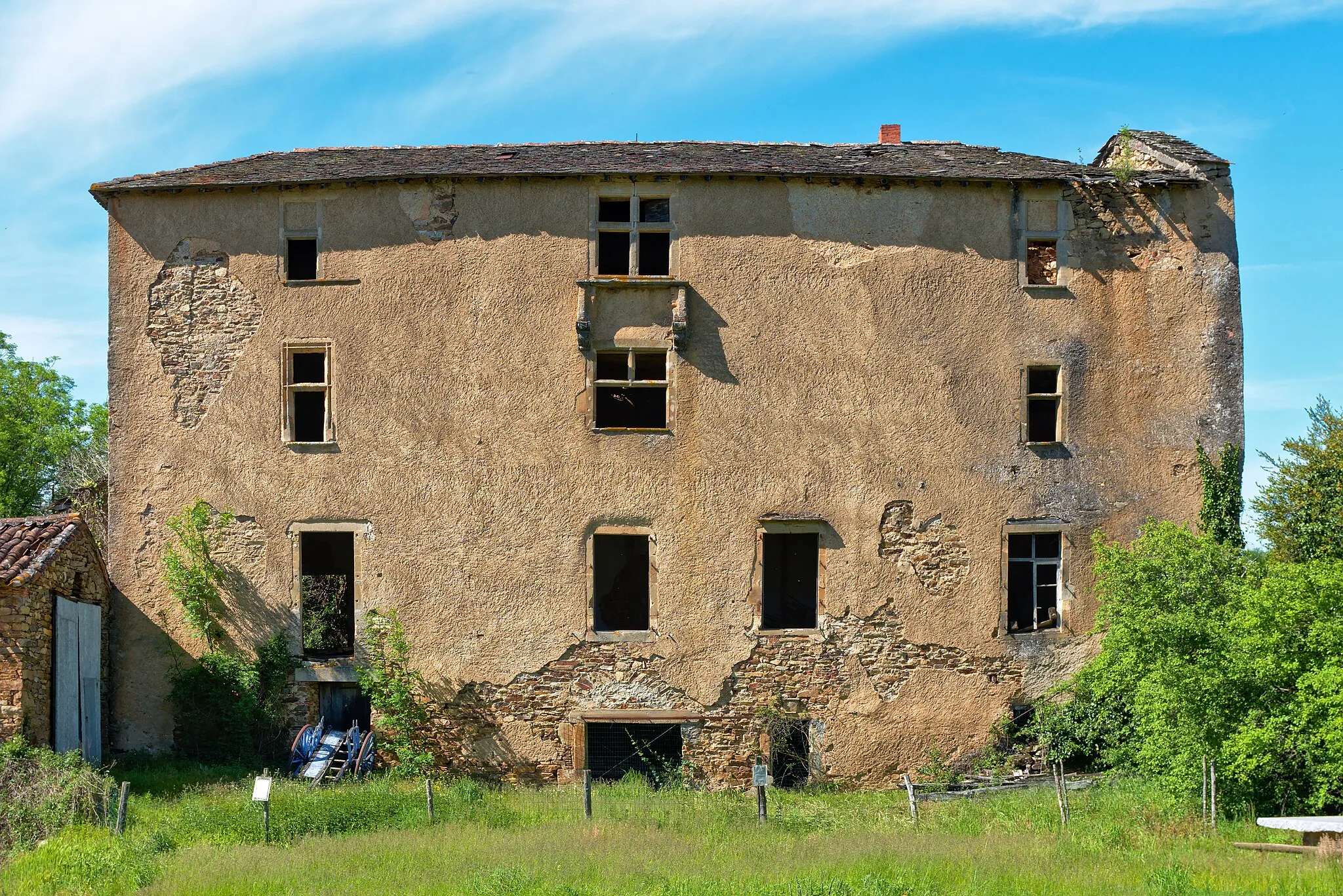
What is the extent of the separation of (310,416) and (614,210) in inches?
225

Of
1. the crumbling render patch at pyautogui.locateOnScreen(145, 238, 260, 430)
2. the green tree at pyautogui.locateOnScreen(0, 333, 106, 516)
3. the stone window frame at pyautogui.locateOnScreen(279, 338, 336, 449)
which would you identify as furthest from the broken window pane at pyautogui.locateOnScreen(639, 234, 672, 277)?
the green tree at pyautogui.locateOnScreen(0, 333, 106, 516)

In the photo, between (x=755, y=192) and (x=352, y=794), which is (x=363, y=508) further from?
(x=755, y=192)

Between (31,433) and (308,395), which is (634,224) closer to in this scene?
(308,395)

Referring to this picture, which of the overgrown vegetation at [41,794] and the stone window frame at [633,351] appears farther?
the stone window frame at [633,351]

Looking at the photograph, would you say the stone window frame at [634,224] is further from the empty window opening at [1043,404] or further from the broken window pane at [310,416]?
the empty window opening at [1043,404]

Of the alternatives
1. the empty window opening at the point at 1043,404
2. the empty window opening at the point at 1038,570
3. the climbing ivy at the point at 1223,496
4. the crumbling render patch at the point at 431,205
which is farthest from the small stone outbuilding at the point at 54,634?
the climbing ivy at the point at 1223,496

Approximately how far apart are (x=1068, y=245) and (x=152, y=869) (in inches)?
567

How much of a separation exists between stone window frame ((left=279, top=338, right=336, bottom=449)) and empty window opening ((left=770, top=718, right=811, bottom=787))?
776 cm

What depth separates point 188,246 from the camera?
17.4m

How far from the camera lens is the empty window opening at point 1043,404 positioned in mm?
17219

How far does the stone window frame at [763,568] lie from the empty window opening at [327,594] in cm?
594

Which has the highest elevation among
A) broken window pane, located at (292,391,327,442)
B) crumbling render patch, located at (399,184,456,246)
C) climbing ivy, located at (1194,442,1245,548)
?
crumbling render patch, located at (399,184,456,246)

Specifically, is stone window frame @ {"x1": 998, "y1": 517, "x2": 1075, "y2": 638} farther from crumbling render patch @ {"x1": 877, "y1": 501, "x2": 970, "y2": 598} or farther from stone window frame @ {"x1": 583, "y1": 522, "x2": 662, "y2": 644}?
stone window frame @ {"x1": 583, "y1": 522, "x2": 662, "y2": 644}

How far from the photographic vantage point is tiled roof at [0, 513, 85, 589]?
557 inches
